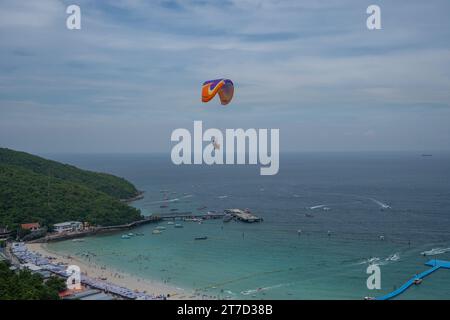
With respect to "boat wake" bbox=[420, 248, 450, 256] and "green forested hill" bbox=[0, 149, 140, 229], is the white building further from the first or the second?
"boat wake" bbox=[420, 248, 450, 256]

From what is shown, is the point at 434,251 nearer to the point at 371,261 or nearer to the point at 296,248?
the point at 371,261

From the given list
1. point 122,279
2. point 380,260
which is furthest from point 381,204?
point 122,279

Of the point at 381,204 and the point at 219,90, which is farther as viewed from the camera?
the point at 381,204

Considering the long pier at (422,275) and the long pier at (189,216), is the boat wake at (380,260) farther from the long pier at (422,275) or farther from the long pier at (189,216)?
the long pier at (189,216)

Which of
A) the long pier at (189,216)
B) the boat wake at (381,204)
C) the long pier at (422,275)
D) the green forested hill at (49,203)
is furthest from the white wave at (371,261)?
the green forested hill at (49,203)
